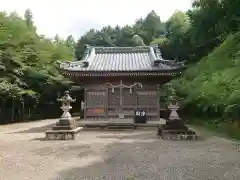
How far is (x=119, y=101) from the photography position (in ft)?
58.4

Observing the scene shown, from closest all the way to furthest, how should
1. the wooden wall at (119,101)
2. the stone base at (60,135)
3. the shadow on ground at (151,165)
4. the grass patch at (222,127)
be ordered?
the shadow on ground at (151,165) → the stone base at (60,135) → the grass patch at (222,127) → the wooden wall at (119,101)

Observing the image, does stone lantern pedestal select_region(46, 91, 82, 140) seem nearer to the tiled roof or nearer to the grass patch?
the tiled roof

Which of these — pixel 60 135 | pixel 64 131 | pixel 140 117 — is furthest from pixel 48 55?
pixel 60 135

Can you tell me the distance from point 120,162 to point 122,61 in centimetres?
1358

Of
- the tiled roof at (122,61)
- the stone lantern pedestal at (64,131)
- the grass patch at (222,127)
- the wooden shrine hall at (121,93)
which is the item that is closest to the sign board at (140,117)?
the wooden shrine hall at (121,93)

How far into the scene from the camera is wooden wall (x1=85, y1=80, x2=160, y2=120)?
1772cm

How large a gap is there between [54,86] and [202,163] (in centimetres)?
2079

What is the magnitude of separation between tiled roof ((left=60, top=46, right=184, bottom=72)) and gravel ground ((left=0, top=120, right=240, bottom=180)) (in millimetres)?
8247

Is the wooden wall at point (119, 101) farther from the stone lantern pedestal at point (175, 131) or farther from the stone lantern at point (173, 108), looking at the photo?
the stone lantern pedestal at point (175, 131)

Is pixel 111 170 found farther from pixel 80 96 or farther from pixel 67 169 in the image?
pixel 80 96

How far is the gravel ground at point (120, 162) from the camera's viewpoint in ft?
18.9

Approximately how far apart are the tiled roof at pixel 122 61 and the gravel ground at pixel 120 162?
27.1 ft

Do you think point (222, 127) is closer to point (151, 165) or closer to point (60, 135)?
point (60, 135)

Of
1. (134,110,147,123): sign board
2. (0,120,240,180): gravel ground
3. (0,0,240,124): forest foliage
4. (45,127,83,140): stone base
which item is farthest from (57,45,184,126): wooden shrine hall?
(0,120,240,180): gravel ground
